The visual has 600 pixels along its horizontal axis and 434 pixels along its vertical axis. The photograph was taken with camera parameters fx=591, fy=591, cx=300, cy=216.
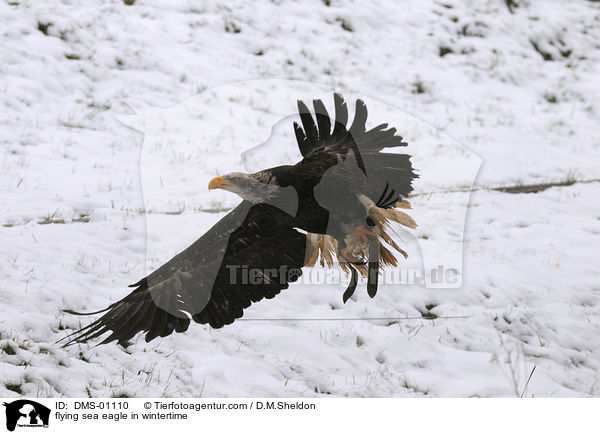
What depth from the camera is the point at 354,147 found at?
11.0 feet

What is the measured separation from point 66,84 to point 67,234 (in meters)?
3.65

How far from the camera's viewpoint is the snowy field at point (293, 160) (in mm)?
3807

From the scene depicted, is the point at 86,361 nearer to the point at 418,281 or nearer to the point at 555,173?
the point at 418,281

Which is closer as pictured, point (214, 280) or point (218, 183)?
point (218, 183)

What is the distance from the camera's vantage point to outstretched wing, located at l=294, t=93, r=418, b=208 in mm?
3291

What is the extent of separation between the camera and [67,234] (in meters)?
4.93

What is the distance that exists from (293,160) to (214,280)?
3567mm

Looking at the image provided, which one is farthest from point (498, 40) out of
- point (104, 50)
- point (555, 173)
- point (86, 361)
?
point (86, 361)
